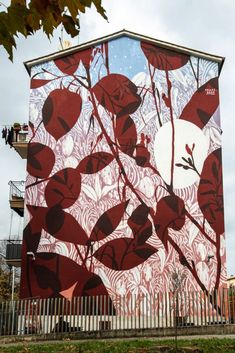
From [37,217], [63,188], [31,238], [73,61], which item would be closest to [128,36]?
[73,61]

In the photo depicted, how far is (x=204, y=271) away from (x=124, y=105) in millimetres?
8895

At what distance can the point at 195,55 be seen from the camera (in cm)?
2586

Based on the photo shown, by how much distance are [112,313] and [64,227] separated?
14.6 feet

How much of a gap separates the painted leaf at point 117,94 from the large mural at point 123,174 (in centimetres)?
5

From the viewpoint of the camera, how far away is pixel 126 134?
24047 mm

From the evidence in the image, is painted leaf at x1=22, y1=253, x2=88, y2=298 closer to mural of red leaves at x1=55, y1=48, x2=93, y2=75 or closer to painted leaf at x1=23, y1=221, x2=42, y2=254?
painted leaf at x1=23, y1=221, x2=42, y2=254

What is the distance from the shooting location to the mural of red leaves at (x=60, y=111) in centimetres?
2425

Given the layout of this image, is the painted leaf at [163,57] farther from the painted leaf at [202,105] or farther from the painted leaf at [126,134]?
the painted leaf at [126,134]

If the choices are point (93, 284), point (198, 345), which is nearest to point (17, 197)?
point (93, 284)

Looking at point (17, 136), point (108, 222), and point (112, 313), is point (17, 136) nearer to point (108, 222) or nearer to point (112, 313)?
point (108, 222)

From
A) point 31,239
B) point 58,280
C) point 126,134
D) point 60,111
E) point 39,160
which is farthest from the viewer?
point 60,111

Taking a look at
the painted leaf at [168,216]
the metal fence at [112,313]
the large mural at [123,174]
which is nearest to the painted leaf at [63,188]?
the large mural at [123,174]

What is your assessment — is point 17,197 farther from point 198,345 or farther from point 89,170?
point 198,345

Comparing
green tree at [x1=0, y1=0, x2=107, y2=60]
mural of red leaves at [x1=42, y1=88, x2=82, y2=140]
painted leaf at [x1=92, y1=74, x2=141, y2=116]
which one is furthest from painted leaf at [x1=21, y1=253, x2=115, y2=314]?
green tree at [x1=0, y1=0, x2=107, y2=60]
